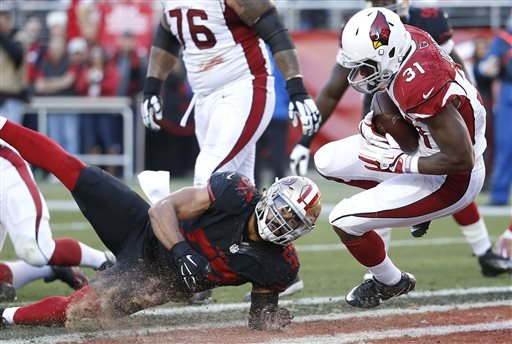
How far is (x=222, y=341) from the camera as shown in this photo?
13.8ft

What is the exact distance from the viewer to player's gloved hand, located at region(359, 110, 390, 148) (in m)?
4.39

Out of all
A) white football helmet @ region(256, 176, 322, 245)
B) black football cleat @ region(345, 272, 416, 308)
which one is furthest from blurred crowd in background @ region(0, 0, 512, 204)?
white football helmet @ region(256, 176, 322, 245)

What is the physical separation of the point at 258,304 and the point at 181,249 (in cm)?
50

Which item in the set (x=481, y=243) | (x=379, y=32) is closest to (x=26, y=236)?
(x=379, y=32)

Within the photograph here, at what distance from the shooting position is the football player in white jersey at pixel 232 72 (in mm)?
5305

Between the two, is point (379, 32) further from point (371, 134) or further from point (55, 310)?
point (55, 310)

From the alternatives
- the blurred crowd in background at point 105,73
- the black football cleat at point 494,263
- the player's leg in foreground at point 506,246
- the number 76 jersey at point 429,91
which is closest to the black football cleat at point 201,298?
the number 76 jersey at point 429,91

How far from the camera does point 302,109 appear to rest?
5.18 m

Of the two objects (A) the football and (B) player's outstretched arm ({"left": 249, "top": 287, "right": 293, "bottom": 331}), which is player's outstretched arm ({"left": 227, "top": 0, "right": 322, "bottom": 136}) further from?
(B) player's outstretched arm ({"left": 249, "top": 287, "right": 293, "bottom": 331})

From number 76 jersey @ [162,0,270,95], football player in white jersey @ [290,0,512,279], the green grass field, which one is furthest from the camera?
football player in white jersey @ [290,0,512,279]

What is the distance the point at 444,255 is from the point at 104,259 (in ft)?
8.94

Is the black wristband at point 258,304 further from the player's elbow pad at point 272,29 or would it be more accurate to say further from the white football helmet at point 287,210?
the player's elbow pad at point 272,29

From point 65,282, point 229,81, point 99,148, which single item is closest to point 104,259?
point 65,282

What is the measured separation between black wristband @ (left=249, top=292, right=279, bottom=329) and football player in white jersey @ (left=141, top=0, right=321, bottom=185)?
36.3 inches
